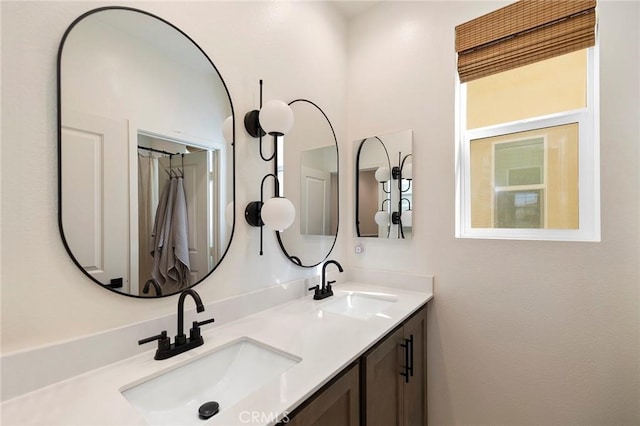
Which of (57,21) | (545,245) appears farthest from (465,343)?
(57,21)

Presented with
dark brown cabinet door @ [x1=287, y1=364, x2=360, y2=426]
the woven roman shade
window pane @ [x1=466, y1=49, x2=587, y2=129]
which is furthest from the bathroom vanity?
the woven roman shade

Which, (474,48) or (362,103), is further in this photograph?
(362,103)

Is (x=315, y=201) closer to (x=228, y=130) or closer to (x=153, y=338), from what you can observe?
(x=228, y=130)

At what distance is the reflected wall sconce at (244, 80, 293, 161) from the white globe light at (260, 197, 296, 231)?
0.34m

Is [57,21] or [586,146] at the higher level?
[57,21]

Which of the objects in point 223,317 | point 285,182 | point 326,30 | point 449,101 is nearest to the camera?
point 223,317

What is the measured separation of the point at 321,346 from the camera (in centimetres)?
104

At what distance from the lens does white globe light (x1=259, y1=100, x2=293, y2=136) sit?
1326mm

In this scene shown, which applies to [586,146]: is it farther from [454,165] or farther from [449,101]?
[449,101]

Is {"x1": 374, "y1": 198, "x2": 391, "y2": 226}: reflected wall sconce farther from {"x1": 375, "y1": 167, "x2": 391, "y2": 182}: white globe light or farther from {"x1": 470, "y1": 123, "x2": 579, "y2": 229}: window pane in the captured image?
{"x1": 470, "y1": 123, "x2": 579, "y2": 229}: window pane

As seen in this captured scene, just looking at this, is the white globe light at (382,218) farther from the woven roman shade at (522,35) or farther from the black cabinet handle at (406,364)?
the woven roman shade at (522,35)

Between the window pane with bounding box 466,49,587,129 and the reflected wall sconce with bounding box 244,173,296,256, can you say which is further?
the window pane with bounding box 466,49,587,129

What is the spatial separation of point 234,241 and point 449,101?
146cm

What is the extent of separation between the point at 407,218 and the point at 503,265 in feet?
1.88
